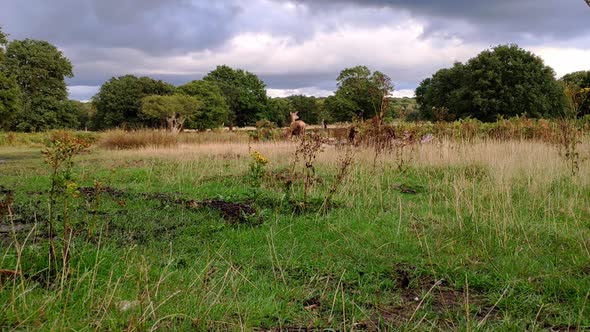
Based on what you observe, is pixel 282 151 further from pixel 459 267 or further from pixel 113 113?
pixel 113 113

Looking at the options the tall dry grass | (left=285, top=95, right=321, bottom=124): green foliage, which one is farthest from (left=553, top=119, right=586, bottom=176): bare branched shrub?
(left=285, top=95, right=321, bottom=124): green foliage

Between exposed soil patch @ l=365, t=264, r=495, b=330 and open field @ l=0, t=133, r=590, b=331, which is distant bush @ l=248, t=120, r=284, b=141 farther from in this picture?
exposed soil patch @ l=365, t=264, r=495, b=330

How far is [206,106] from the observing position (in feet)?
182

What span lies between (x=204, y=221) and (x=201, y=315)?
2.31 metres

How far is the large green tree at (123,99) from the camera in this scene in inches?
2282

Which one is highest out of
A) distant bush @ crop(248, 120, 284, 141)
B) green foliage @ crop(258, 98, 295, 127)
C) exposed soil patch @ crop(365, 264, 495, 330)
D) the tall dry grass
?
green foliage @ crop(258, 98, 295, 127)

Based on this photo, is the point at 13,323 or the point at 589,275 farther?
the point at 589,275

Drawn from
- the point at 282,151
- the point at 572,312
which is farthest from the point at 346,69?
the point at 572,312

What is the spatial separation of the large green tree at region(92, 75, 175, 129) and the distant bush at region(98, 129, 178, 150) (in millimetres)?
38905

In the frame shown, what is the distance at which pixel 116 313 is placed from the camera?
2.25 meters

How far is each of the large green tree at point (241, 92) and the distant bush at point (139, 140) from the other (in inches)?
1896

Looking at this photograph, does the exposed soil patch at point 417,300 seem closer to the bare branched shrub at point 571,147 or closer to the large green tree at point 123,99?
the bare branched shrub at point 571,147

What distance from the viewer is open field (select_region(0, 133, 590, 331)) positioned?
7.79ft

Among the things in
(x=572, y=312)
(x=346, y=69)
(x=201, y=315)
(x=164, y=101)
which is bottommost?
(x=572, y=312)
